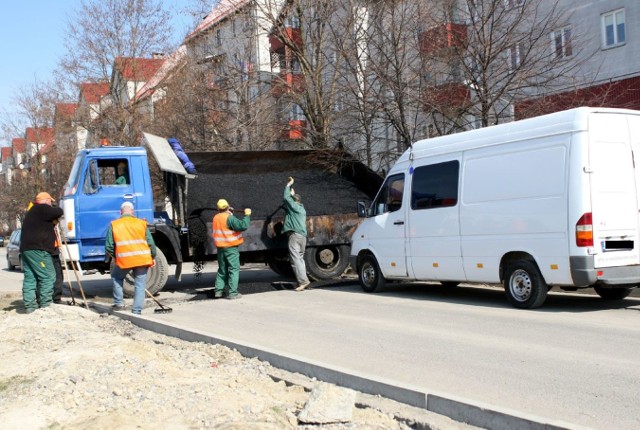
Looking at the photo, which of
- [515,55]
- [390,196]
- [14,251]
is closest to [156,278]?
[390,196]

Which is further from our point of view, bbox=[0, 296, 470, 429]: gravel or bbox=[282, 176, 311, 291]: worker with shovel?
bbox=[282, 176, 311, 291]: worker with shovel

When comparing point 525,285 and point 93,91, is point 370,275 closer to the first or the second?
point 525,285

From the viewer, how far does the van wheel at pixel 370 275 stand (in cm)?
1245

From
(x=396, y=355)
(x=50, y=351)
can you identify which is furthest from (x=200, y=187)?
(x=396, y=355)

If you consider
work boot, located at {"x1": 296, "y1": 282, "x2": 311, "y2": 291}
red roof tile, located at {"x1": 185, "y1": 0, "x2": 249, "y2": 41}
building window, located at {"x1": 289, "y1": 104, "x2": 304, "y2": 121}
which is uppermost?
red roof tile, located at {"x1": 185, "y1": 0, "x2": 249, "y2": 41}

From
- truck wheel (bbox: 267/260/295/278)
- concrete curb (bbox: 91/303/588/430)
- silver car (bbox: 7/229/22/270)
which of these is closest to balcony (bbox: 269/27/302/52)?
truck wheel (bbox: 267/260/295/278)

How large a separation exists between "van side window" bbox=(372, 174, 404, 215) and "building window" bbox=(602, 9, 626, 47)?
1472 cm

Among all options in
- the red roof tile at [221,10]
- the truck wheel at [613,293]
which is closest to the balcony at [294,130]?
the red roof tile at [221,10]

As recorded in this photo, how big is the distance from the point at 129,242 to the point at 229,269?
2324mm

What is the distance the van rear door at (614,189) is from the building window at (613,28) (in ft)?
51.8

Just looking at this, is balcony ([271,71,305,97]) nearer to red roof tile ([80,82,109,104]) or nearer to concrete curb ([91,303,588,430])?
concrete curb ([91,303,588,430])

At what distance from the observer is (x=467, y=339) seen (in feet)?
25.5

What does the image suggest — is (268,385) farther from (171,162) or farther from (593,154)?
(171,162)

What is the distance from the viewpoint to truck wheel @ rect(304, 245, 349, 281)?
14203 mm
